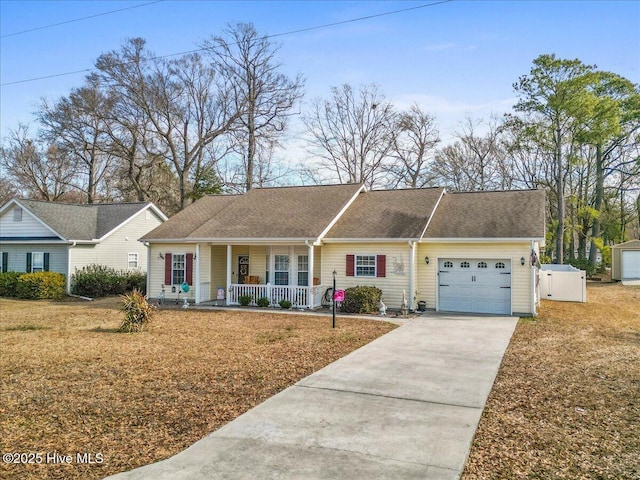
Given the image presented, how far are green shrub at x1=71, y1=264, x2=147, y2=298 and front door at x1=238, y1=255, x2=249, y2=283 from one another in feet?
20.3

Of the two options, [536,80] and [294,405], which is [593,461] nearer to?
[294,405]

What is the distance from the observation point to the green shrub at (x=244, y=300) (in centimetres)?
1708

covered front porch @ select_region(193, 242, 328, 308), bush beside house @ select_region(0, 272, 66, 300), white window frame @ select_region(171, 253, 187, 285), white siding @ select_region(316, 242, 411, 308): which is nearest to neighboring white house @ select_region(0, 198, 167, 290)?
bush beside house @ select_region(0, 272, 66, 300)

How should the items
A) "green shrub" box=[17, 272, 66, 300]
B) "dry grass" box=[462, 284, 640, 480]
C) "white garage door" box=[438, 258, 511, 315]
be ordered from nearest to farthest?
1. "dry grass" box=[462, 284, 640, 480]
2. "white garage door" box=[438, 258, 511, 315]
3. "green shrub" box=[17, 272, 66, 300]

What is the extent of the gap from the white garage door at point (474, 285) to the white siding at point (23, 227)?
18.2m

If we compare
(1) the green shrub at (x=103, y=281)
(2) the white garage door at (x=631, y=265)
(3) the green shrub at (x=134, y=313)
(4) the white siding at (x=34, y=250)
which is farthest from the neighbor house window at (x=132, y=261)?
(2) the white garage door at (x=631, y=265)

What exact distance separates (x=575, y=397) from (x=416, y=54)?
32.0 feet

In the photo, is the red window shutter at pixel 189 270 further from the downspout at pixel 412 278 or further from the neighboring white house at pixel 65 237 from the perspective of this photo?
the downspout at pixel 412 278

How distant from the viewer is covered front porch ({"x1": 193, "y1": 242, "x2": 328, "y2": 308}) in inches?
659

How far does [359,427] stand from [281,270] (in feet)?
41.8

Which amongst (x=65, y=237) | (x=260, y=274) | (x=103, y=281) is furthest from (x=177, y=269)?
(x=65, y=237)

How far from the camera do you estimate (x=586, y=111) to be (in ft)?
89.5

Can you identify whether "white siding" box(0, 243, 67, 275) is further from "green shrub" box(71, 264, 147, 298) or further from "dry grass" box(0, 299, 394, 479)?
"dry grass" box(0, 299, 394, 479)

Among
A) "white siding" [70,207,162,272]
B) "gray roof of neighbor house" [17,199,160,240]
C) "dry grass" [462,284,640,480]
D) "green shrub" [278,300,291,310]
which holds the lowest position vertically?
"dry grass" [462,284,640,480]
